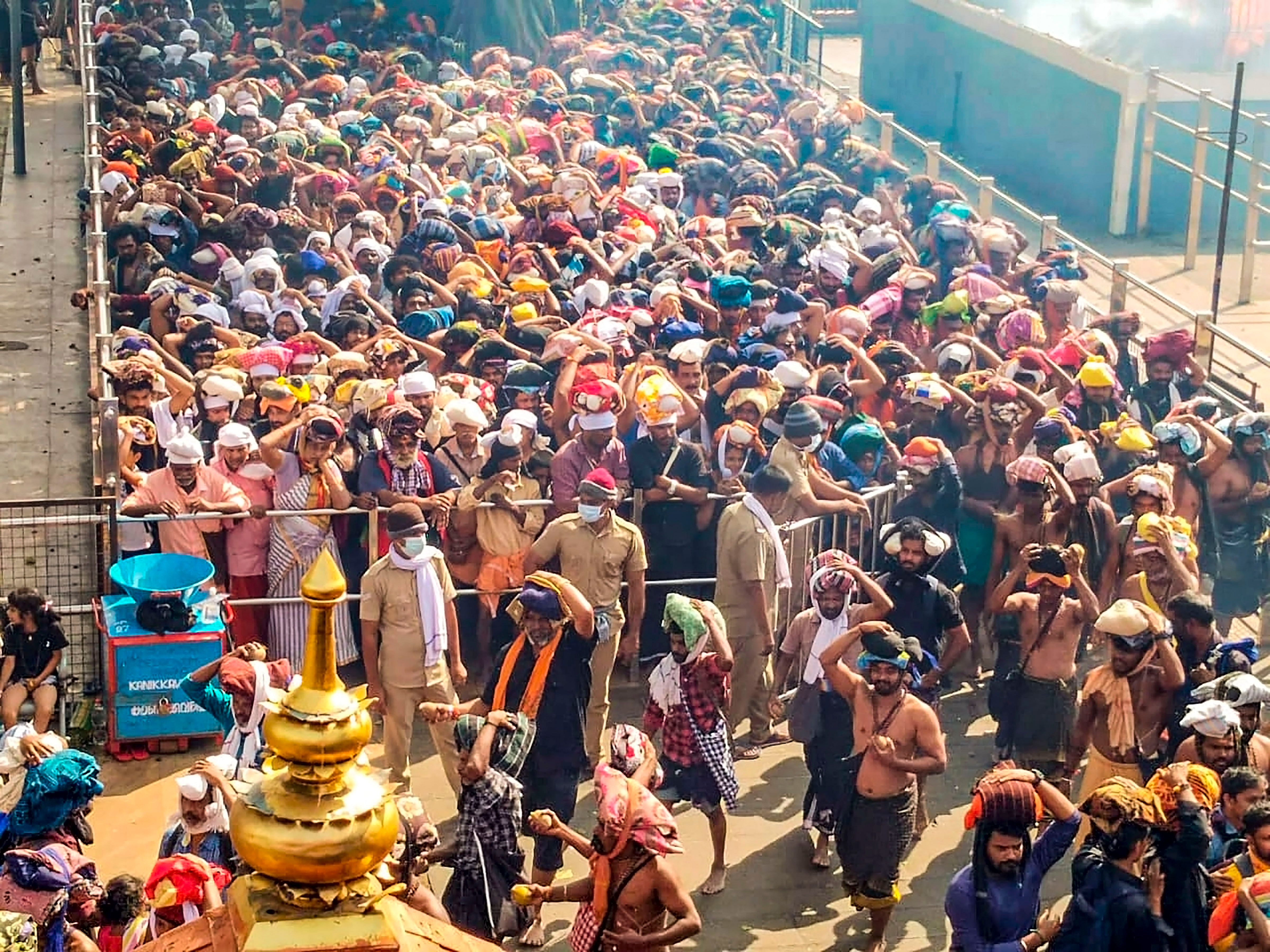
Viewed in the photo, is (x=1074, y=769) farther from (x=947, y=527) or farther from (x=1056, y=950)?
(x=1056, y=950)

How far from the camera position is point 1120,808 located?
800 centimetres

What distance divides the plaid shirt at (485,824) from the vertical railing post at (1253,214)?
15.5m

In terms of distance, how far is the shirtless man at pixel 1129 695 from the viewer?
10000mm

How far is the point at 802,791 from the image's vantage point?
1148 centimetres

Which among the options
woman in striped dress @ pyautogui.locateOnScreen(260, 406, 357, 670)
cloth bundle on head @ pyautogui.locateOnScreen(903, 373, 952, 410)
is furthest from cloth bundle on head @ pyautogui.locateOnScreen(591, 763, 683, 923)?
cloth bundle on head @ pyautogui.locateOnScreen(903, 373, 952, 410)

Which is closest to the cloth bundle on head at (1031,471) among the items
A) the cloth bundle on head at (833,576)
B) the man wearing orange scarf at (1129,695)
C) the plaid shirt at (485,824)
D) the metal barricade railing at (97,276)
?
the cloth bundle on head at (833,576)

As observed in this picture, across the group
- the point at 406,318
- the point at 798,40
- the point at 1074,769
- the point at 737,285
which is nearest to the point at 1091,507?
the point at 1074,769

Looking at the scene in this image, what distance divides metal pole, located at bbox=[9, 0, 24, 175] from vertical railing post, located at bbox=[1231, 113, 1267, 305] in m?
13.5

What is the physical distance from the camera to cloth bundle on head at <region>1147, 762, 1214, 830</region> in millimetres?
8320

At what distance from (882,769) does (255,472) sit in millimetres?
4186

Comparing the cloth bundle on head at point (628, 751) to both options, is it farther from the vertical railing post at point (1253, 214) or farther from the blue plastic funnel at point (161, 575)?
the vertical railing post at point (1253, 214)

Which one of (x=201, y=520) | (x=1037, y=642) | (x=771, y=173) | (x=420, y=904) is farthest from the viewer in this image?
(x=771, y=173)

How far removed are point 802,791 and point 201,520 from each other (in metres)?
3.64

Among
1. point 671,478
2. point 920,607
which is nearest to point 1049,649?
point 920,607
